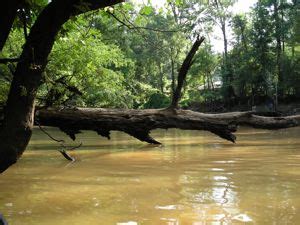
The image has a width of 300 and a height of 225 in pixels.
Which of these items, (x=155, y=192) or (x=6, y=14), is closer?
(x=6, y=14)

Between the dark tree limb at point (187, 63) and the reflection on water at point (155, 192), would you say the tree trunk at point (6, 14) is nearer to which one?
the reflection on water at point (155, 192)

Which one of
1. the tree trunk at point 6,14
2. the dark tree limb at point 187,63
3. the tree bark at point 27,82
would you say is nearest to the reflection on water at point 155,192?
the tree bark at point 27,82

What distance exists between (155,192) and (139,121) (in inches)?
159

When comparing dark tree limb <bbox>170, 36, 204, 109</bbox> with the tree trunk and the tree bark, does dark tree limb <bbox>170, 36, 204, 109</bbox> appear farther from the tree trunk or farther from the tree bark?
the tree trunk

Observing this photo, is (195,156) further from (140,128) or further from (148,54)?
(148,54)

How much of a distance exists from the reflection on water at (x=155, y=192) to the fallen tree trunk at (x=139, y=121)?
0.75 meters

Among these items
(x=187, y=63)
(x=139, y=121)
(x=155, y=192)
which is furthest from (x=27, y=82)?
(x=139, y=121)

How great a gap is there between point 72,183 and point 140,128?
3.31m

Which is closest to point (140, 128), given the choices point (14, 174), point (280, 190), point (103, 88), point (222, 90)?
point (14, 174)

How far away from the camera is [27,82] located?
3.64 meters

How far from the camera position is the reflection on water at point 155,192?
13.9ft

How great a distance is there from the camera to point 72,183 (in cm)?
650

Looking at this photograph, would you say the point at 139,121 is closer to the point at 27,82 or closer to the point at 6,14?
the point at 27,82

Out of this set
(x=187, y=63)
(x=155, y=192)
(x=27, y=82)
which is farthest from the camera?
(x=187, y=63)
